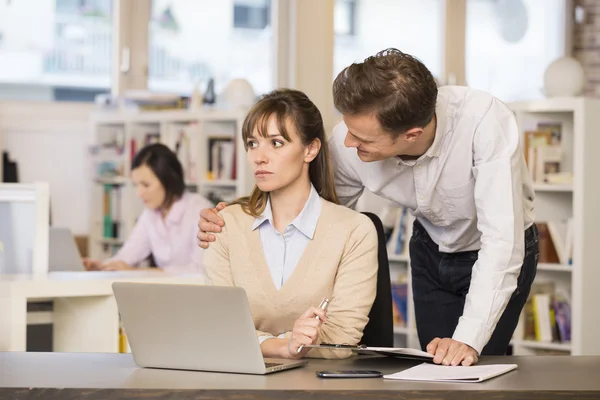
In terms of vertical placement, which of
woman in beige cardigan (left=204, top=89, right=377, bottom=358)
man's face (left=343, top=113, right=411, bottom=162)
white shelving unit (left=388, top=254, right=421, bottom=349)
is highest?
man's face (left=343, top=113, right=411, bottom=162)

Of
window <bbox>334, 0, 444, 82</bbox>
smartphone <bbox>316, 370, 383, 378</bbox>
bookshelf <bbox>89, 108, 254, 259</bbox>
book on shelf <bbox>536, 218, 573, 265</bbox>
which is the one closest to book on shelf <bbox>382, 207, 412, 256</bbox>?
book on shelf <bbox>536, 218, 573, 265</bbox>

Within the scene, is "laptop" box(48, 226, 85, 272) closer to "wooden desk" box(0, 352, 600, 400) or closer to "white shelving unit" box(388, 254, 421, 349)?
"white shelving unit" box(388, 254, 421, 349)

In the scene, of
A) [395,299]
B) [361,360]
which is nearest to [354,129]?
[361,360]

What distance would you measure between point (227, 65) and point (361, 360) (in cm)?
518

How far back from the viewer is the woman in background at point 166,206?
4.79 metres

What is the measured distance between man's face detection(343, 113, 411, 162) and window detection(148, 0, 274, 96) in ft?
15.5

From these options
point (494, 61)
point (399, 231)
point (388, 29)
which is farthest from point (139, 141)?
point (494, 61)

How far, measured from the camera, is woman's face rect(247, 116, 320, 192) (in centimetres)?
214

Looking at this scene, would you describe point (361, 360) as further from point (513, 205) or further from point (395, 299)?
point (395, 299)

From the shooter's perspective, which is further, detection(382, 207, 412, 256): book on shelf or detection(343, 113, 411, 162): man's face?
detection(382, 207, 412, 256): book on shelf

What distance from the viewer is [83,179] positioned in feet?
21.0

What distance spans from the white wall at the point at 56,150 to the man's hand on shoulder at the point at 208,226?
4.21m

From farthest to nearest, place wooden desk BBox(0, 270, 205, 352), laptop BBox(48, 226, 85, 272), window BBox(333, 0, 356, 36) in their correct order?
1. window BBox(333, 0, 356, 36)
2. laptop BBox(48, 226, 85, 272)
3. wooden desk BBox(0, 270, 205, 352)

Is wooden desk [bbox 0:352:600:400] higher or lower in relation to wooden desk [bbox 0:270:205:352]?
higher
